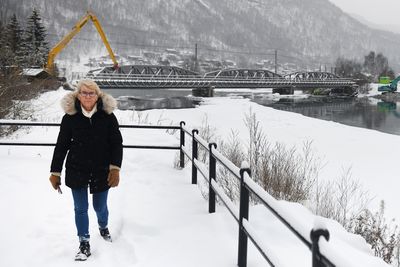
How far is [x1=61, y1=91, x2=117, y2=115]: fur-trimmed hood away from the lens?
4.13 m

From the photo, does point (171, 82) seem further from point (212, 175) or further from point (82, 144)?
point (82, 144)

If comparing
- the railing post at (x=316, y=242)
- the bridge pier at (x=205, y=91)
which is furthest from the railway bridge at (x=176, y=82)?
the railing post at (x=316, y=242)

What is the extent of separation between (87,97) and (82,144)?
488 millimetres

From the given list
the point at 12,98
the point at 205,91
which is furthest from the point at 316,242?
the point at 205,91

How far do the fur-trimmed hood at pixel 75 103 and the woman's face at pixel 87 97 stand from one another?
6 centimetres

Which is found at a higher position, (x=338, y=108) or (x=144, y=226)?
(x=144, y=226)

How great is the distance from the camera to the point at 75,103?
4164 mm

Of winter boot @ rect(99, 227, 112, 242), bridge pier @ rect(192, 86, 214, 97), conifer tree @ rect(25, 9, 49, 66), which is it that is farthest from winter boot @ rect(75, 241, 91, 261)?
bridge pier @ rect(192, 86, 214, 97)

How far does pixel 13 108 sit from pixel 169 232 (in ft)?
42.4

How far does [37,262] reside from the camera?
4.25m

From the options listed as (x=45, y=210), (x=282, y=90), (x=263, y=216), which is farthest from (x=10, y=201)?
(x=282, y=90)

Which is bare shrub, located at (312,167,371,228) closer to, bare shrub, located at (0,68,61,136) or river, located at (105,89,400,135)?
bare shrub, located at (0,68,61,136)

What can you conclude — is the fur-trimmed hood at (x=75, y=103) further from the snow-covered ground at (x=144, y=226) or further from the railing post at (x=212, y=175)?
the railing post at (x=212, y=175)

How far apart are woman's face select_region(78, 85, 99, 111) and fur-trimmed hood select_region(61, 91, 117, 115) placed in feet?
0.21
